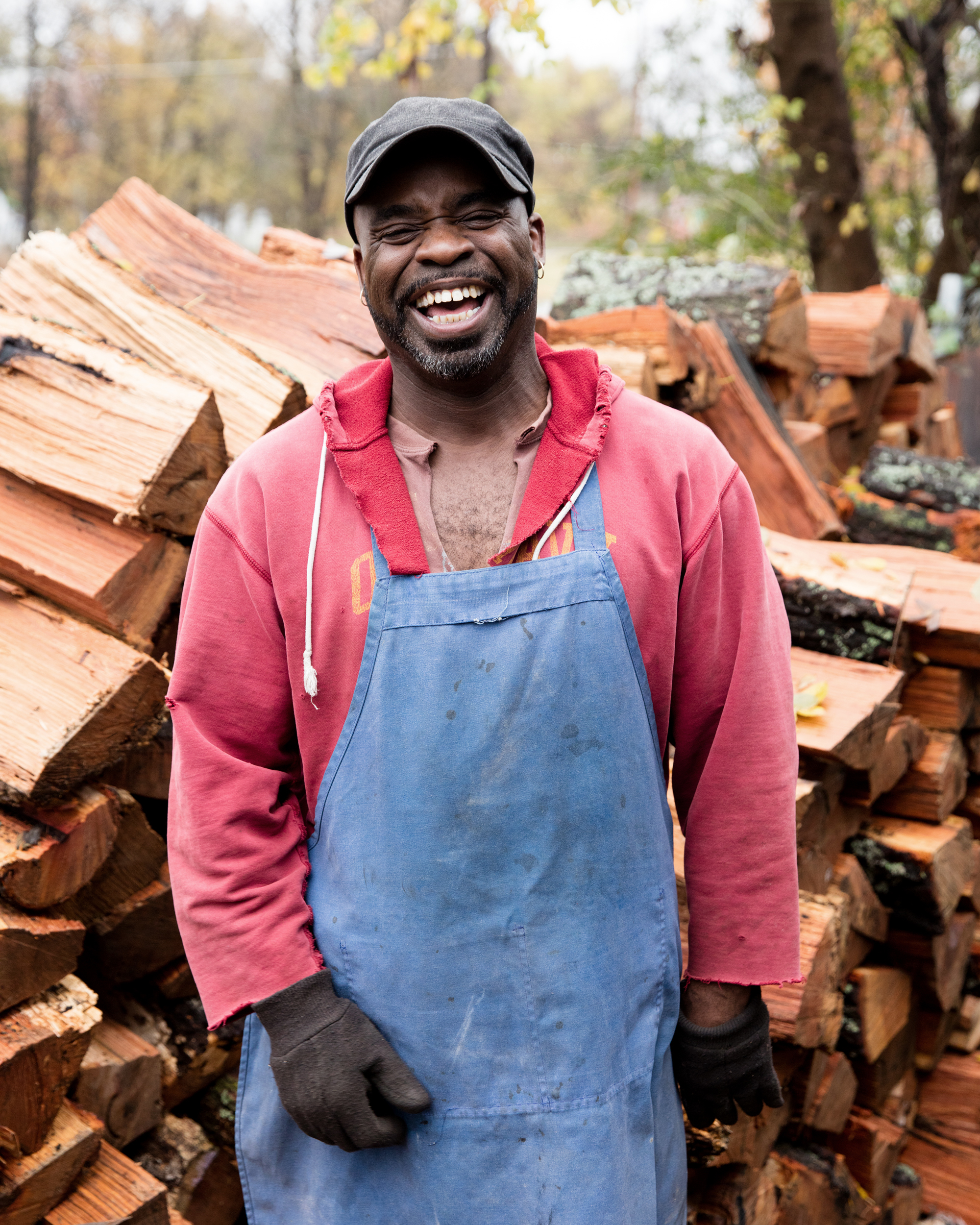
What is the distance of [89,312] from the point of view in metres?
2.79

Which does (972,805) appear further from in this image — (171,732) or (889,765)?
(171,732)

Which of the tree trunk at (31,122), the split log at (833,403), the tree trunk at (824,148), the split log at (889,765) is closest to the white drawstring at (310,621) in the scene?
the split log at (889,765)

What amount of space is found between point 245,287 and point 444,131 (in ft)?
5.64

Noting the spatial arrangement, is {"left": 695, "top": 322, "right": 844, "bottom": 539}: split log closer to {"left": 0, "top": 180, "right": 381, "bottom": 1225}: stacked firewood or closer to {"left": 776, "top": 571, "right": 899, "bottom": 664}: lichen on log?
{"left": 776, "top": 571, "right": 899, "bottom": 664}: lichen on log

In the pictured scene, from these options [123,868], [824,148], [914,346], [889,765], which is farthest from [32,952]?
[824,148]

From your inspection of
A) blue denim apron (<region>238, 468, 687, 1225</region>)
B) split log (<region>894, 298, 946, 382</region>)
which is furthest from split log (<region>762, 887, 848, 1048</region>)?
split log (<region>894, 298, 946, 382</region>)

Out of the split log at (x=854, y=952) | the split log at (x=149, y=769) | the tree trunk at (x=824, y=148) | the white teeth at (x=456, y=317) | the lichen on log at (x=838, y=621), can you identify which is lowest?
the split log at (x=854, y=952)

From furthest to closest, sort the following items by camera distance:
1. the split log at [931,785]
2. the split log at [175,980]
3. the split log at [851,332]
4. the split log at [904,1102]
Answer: the split log at [851,332]
the split log at [904,1102]
the split log at [931,785]
the split log at [175,980]

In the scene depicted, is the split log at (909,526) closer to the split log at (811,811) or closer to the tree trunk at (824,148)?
the split log at (811,811)

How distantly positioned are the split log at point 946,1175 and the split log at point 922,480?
2.14 m

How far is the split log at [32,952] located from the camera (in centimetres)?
190

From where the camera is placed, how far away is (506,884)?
1.58 m

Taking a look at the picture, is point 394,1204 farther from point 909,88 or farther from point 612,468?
point 909,88

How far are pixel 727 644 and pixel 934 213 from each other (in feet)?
33.5
